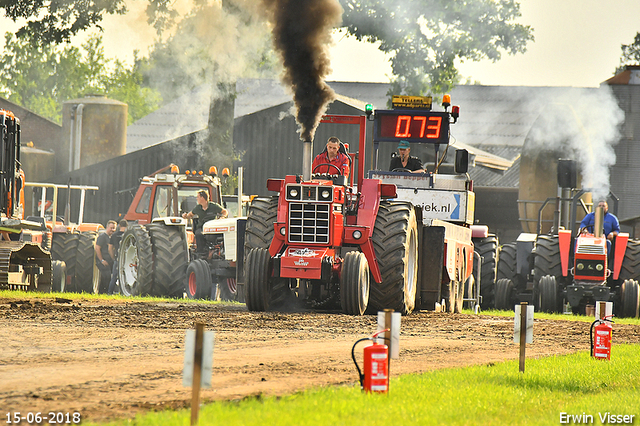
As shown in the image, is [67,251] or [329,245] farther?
[67,251]

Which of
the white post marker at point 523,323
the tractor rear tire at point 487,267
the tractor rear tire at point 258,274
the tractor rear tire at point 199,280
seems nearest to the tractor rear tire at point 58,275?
the tractor rear tire at point 199,280

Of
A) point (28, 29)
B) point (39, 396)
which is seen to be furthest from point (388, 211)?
point (28, 29)

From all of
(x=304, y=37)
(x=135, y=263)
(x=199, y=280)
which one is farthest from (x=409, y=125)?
(x=135, y=263)

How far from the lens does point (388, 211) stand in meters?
14.0

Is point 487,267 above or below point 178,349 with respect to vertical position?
above

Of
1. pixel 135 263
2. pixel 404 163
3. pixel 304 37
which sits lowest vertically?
pixel 135 263

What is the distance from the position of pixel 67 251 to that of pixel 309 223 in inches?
388

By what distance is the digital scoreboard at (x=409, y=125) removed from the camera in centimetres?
1738

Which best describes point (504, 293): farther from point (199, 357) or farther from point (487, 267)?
point (199, 357)

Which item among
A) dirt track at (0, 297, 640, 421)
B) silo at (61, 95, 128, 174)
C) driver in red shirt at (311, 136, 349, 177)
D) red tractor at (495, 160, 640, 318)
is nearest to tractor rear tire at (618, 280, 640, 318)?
red tractor at (495, 160, 640, 318)

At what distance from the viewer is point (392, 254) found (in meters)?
13.7

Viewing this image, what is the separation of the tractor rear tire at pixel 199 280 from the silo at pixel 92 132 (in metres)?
26.4

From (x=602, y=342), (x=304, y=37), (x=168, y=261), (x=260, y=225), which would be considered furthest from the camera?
(x=168, y=261)

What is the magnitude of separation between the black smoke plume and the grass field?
24.5ft
